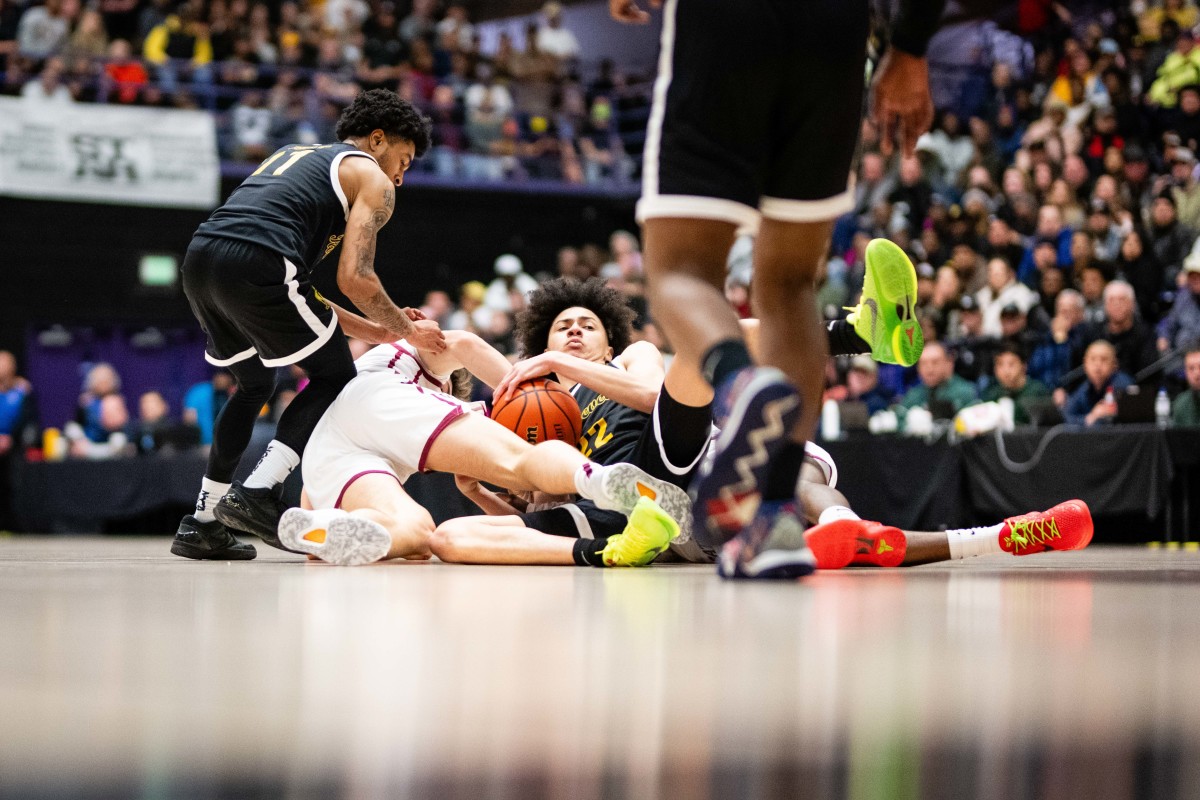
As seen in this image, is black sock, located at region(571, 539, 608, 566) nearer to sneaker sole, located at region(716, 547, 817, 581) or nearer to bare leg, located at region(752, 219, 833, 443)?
bare leg, located at region(752, 219, 833, 443)

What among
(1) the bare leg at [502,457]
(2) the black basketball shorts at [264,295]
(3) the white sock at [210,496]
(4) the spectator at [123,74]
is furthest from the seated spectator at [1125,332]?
(4) the spectator at [123,74]

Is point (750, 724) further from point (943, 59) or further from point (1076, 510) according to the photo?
point (943, 59)

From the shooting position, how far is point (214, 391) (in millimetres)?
11641

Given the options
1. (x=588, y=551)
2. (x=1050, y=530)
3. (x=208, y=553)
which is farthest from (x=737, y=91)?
(x=208, y=553)

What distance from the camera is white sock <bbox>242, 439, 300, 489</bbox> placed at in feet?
14.0

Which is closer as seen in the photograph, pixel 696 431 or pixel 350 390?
pixel 696 431

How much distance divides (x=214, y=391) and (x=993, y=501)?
6.76m

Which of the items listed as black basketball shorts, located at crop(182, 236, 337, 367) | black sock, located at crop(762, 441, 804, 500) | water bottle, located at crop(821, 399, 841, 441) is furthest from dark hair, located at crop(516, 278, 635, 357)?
water bottle, located at crop(821, 399, 841, 441)

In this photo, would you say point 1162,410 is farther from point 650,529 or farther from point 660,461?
point 650,529

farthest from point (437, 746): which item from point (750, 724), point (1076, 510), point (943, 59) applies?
point (943, 59)

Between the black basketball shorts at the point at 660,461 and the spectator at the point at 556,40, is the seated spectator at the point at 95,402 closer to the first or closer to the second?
the spectator at the point at 556,40

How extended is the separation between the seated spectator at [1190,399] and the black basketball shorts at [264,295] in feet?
17.8

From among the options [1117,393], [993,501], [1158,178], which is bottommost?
[993,501]

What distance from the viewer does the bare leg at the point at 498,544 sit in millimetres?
3768
